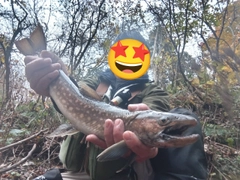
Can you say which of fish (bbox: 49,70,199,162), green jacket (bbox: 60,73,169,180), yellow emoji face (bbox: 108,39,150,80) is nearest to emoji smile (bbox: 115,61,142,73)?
yellow emoji face (bbox: 108,39,150,80)

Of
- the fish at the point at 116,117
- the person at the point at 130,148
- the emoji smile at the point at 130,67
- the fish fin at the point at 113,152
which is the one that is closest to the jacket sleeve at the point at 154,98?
the person at the point at 130,148

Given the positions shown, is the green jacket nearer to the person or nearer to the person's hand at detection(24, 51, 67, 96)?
the person

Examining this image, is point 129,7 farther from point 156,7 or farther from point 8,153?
point 8,153

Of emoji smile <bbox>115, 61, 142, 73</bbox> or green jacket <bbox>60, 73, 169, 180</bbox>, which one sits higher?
emoji smile <bbox>115, 61, 142, 73</bbox>

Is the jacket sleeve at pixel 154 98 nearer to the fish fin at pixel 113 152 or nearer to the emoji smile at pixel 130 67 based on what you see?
the emoji smile at pixel 130 67

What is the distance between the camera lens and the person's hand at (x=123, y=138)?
2.72 feet

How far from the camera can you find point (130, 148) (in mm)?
858

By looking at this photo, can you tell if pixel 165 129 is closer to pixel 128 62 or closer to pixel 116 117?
pixel 116 117

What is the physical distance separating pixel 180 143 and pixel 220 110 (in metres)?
2.74

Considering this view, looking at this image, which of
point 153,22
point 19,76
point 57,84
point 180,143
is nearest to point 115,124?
point 180,143

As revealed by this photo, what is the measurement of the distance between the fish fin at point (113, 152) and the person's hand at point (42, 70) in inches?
17.6

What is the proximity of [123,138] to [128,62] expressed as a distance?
0.51m

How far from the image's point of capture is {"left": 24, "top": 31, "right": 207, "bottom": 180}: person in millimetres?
917

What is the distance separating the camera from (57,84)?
3.89ft
